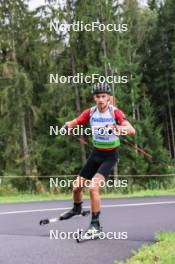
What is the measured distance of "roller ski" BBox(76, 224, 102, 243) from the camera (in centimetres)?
678

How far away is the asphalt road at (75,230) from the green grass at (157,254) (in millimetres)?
206

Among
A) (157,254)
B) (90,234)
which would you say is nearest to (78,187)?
(90,234)

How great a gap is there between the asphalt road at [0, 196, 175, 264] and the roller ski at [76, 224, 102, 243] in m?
0.10

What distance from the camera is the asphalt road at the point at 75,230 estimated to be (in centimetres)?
594

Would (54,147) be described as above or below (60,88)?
below

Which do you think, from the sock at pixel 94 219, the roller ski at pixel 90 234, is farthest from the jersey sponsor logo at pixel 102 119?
the roller ski at pixel 90 234

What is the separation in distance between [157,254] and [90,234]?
138cm

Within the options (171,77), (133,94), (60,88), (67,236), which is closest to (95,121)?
(67,236)

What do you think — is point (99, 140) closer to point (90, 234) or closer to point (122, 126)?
point (122, 126)

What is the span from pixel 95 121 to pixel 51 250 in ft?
5.80

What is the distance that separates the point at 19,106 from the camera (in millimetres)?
30594

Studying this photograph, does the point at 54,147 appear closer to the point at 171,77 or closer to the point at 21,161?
the point at 21,161

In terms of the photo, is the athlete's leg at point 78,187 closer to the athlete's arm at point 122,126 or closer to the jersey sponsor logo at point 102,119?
the jersey sponsor logo at point 102,119

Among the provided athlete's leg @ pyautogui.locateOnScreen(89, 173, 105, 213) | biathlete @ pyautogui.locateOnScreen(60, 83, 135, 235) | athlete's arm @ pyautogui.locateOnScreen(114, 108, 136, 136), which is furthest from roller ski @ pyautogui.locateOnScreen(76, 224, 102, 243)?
athlete's arm @ pyautogui.locateOnScreen(114, 108, 136, 136)
